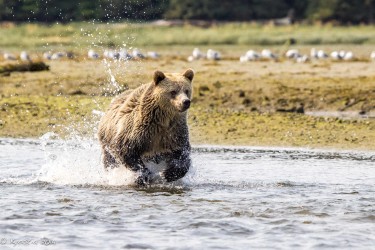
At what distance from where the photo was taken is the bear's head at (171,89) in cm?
1077

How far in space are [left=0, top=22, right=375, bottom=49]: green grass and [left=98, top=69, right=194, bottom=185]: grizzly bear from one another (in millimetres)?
32836

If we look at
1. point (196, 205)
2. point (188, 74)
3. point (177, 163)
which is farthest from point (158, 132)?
point (196, 205)

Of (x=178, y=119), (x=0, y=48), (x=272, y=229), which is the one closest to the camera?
(x=272, y=229)

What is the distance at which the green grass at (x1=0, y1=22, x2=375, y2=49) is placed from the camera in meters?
46.7

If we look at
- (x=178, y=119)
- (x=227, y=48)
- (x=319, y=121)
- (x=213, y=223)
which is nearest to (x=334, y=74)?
(x=319, y=121)

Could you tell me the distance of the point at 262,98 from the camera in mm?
19625

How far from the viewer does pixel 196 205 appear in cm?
984

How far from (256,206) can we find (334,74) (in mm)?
14289

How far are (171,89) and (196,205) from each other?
148cm

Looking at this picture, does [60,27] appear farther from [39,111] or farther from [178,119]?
[178,119]

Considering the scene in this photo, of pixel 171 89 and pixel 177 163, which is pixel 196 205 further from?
pixel 171 89

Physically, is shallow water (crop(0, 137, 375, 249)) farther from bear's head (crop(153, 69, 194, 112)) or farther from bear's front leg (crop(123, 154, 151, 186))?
bear's head (crop(153, 69, 194, 112))

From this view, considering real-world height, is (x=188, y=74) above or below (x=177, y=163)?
above

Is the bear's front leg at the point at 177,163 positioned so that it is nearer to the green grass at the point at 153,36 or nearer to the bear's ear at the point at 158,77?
the bear's ear at the point at 158,77
